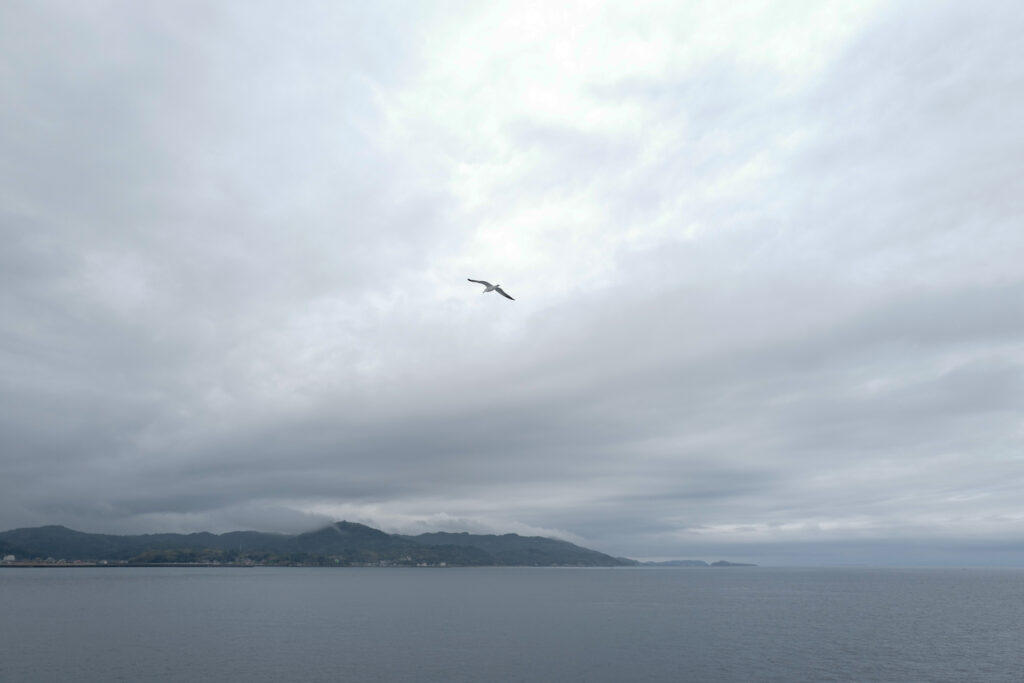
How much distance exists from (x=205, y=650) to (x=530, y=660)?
2100 inches

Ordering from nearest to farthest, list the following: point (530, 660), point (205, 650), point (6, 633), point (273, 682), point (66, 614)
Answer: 1. point (273, 682)
2. point (530, 660)
3. point (205, 650)
4. point (6, 633)
5. point (66, 614)

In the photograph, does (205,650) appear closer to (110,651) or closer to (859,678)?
(110,651)

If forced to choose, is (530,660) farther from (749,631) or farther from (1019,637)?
(1019,637)

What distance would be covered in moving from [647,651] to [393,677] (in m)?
43.9

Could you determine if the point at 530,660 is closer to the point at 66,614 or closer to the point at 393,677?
the point at 393,677

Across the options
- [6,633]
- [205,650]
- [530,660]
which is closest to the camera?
[530,660]

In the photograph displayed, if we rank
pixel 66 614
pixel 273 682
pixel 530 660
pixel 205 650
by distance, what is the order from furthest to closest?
pixel 66 614, pixel 205 650, pixel 530 660, pixel 273 682

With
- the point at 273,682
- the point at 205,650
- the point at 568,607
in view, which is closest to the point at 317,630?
the point at 205,650

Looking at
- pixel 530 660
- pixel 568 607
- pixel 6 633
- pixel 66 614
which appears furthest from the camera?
pixel 568 607

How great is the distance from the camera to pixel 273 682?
279 ft

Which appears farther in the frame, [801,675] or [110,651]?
[110,651]

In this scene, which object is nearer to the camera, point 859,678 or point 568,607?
point 859,678

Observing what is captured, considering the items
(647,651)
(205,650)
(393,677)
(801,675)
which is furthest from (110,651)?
(801,675)

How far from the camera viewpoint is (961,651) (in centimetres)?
11306
